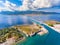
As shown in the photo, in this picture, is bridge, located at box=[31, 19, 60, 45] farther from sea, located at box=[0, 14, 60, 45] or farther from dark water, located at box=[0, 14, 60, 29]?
dark water, located at box=[0, 14, 60, 29]

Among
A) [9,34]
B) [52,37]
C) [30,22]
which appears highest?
[30,22]

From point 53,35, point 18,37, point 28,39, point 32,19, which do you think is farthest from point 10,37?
point 53,35

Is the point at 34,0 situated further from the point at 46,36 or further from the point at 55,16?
the point at 46,36

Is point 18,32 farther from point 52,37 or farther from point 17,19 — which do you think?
point 52,37

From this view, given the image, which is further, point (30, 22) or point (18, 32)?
point (30, 22)

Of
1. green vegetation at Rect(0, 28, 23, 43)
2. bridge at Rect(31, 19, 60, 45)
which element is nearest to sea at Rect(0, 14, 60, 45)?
bridge at Rect(31, 19, 60, 45)

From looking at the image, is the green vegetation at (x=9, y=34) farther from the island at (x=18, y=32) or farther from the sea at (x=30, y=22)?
the sea at (x=30, y=22)

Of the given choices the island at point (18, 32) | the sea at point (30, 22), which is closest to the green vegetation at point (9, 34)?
the island at point (18, 32)

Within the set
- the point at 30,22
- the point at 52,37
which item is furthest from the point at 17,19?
the point at 52,37
